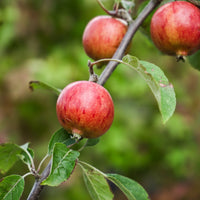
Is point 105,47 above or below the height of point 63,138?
above

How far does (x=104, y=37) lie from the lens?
93 centimetres

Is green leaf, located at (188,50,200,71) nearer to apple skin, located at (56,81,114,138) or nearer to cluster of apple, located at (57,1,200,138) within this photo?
cluster of apple, located at (57,1,200,138)

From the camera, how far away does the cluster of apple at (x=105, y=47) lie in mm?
705

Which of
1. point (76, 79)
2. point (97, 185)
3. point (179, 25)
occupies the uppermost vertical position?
point (179, 25)

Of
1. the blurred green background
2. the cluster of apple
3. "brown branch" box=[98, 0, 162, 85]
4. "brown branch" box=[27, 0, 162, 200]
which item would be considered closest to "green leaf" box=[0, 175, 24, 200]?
"brown branch" box=[27, 0, 162, 200]

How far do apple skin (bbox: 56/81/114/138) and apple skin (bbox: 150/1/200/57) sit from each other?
20 centimetres

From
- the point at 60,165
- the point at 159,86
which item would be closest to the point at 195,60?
the point at 159,86

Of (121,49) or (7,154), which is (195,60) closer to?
(121,49)

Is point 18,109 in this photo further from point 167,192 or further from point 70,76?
point 167,192

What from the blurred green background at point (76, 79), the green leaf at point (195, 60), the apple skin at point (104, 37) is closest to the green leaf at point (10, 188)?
the apple skin at point (104, 37)

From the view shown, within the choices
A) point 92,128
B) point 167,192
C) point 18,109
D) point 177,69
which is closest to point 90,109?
point 92,128

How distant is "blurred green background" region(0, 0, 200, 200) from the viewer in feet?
9.41

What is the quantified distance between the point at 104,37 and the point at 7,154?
0.36 meters

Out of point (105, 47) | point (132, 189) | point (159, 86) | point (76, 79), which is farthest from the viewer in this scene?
point (76, 79)
